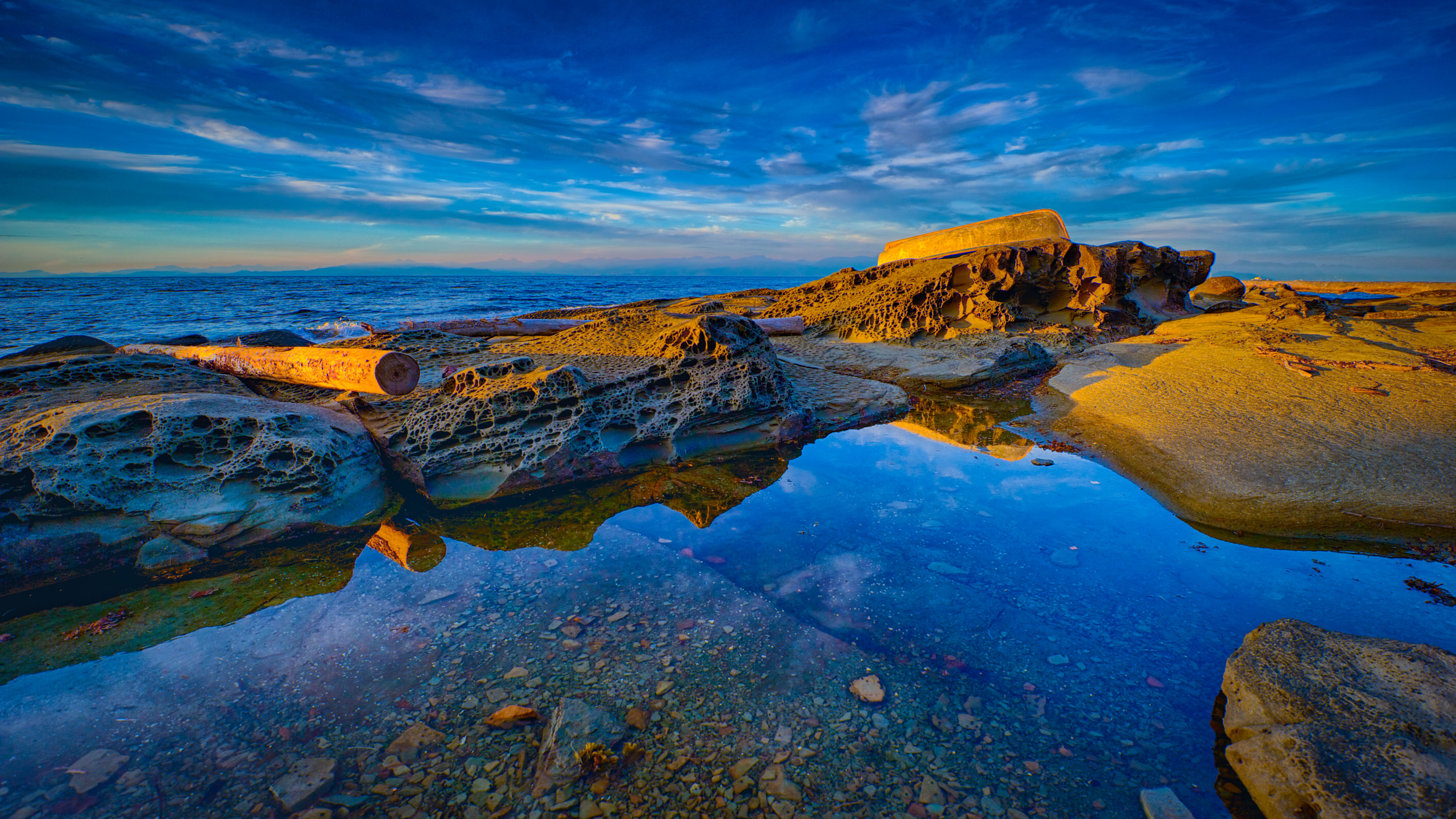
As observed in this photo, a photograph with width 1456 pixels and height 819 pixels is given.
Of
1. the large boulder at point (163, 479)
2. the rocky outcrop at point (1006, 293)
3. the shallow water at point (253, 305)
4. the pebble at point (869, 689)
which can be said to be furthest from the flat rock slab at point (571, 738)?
the shallow water at point (253, 305)

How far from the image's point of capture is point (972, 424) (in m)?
7.19

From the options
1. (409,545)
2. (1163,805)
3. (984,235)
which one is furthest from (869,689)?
(984,235)

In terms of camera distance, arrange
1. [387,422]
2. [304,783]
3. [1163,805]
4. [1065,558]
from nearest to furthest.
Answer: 1. [1163,805]
2. [304,783]
3. [1065,558]
4. [387,422]

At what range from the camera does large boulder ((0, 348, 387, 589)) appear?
3711 millimetres

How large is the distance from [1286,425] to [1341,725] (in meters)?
4.87

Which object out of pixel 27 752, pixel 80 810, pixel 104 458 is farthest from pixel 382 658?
pixel 104 458

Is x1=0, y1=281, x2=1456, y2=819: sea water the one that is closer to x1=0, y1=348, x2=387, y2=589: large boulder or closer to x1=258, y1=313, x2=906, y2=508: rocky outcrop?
x1=0, y1=348, x2=387, y2=589: large boulder

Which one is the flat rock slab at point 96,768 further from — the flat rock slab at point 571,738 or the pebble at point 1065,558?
the pebble at point 1065,558

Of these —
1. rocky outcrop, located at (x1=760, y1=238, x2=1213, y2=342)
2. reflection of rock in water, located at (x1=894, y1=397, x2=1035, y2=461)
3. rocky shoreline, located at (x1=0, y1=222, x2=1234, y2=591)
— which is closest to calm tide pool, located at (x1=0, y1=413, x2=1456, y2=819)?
rocky shoreline, located at (x1=0, y1=222, x2=1234, y2=591)

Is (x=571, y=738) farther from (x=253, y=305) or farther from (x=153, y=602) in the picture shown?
(x=253, y=305)

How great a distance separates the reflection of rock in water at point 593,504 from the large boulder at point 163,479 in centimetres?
102

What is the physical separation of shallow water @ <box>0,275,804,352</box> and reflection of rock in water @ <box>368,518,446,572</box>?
36.3 ft

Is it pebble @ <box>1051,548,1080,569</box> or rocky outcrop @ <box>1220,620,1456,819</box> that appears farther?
pebble @ <box>1051,548,1080,569</box>

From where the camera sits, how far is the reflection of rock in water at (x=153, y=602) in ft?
10.1
